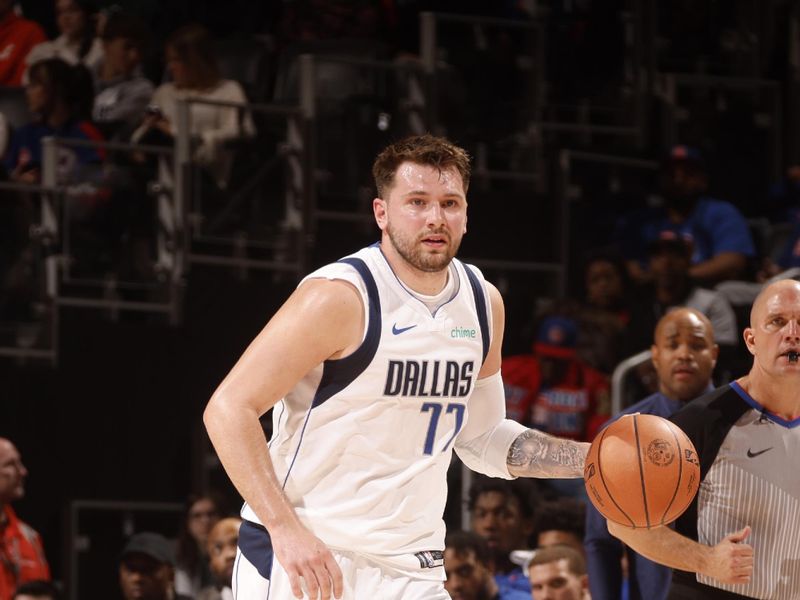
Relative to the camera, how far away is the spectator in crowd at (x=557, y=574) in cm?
708

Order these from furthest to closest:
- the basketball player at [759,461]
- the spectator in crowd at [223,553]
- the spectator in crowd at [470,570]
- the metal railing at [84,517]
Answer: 1. the metal railing at [84,517]
2. the spectator in crowd at [223,553]
3. the spectator in crowd at [470,570]
4. the basketball player at [759,461]

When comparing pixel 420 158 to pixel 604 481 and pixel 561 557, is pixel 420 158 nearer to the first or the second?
pixel 604 481

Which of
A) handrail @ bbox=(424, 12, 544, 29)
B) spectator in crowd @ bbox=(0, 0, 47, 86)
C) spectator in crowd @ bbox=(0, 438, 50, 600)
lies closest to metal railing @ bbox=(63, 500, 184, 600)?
spectator in crowd @ bbox=(0, 438, 50, 600)

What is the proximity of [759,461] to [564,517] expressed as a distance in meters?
2.50

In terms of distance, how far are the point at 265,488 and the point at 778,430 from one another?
6.82 feet

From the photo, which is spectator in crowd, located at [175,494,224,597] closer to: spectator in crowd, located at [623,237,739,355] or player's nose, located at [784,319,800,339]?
spectator in crowd, located at [623,237,739,355]

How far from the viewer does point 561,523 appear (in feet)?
25.6

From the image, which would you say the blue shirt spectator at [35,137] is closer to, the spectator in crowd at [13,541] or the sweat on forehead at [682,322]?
the spectator in crowd at [13,541]

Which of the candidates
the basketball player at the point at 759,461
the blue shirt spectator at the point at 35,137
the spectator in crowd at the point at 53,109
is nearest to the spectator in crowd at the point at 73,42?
the spectator in crowd at the point at 53,109

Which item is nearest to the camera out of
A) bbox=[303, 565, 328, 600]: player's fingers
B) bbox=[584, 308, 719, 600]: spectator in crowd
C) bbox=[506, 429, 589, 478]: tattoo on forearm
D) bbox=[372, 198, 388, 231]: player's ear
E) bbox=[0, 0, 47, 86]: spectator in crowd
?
bbox=[303, 565, 328, 600]: player's fingers

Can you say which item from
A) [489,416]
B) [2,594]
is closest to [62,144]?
[2,594]

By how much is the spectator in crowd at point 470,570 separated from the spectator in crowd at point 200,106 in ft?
9.57

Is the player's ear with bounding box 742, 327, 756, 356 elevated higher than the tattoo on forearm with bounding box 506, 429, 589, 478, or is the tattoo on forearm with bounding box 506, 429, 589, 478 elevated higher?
the player's ear with bounding box 742, 327, 756, 356

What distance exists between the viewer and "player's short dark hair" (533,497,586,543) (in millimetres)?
7805
